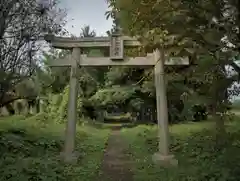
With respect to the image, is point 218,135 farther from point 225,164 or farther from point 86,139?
point 86,139

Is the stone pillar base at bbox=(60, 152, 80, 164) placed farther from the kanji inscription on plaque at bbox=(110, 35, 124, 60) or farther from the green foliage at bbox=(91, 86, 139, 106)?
the green foliage at bbox=(91, 86, 139, 106)

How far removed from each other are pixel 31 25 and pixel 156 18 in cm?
359

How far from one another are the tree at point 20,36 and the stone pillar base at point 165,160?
15.2 feet

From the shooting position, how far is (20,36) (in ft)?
27.2

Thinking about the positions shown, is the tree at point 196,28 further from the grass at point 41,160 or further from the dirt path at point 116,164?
the grass at point 41,160

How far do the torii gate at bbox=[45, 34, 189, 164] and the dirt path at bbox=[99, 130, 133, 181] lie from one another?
3.64 feet

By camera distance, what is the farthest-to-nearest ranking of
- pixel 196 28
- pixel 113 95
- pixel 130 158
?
pixel 113 95
pixel 130 158
pixel 196 28

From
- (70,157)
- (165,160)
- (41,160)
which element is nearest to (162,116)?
(165,160)

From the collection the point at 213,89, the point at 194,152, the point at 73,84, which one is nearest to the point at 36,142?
the point at 73,84

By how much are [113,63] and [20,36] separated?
3313 mm

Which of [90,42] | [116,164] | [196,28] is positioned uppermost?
[90,42]

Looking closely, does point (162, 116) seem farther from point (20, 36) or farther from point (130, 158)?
point (20, 36)

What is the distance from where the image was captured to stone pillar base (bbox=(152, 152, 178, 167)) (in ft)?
31.8

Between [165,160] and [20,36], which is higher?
[20,36]
